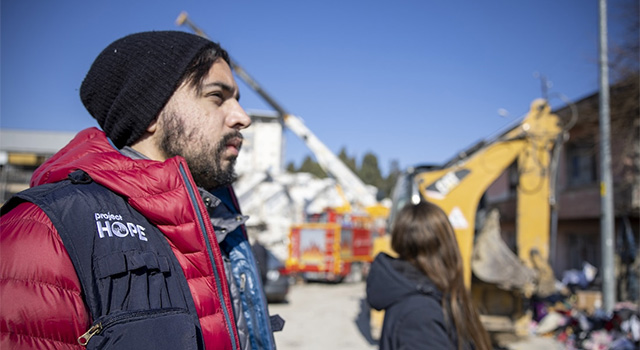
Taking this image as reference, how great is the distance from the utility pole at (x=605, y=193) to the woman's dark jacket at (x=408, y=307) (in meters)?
6.67

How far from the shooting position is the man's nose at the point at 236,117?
1461mm

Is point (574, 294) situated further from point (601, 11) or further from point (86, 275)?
point (86, 275)

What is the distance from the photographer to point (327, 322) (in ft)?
32.1

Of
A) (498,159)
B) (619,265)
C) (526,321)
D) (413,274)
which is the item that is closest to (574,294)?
(619,265)

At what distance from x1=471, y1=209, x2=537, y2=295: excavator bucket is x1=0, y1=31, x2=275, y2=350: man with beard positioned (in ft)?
17.1

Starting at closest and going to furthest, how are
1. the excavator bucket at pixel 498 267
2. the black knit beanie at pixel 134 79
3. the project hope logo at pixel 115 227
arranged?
the project hope logo at pixel 115 227, the black knit beanie at pixel 134 79, the excavator bucket at pixel 498 267

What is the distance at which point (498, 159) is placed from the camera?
22.7ft

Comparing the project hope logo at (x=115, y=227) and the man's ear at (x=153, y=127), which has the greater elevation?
the man's ear at (x=153, y=127)

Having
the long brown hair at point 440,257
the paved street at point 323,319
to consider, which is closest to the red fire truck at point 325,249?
the paved street at point 323,319

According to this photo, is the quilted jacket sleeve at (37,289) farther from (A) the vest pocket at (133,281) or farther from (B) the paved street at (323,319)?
(B) the paved street at (323,319)

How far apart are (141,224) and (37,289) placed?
0.27 m

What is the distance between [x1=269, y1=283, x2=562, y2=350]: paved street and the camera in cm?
776

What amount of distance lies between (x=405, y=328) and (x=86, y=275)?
1.54m

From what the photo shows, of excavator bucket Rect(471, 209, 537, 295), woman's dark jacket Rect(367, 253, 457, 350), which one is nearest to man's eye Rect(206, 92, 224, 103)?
woman's dark jacket Rect(367, 253, 457, 350)
